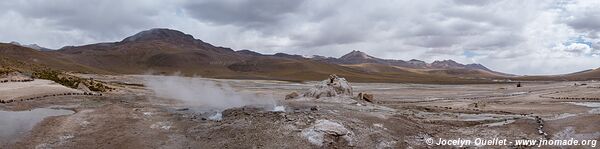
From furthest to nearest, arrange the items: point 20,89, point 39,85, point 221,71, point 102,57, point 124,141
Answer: point 102,57 → point 221,71 → point 39,85 → point 20,89 → point 124,141

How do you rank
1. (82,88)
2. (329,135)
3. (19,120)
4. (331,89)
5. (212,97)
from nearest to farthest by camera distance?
(329,135) → (19,120) → (331,89) → (82,88) → (212,97)

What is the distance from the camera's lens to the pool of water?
17422mm

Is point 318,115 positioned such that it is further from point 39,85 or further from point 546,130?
point 39,85

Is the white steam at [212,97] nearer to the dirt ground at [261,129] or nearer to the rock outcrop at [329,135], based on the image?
the dirt ground at [261,129]

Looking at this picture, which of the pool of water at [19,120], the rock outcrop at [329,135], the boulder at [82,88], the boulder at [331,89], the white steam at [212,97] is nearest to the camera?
the rock outcrop at [329,135]

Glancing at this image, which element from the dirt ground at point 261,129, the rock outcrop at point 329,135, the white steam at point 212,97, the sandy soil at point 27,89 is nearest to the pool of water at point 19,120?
the dirt ground at point 261,129

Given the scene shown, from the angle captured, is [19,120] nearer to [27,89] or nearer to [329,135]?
[27,89]

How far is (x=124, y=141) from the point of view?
1720 centimetres

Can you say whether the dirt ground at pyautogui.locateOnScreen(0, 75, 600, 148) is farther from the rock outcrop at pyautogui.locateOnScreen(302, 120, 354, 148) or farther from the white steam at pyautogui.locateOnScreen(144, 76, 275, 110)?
the white steam at pyautogui.locateOnScreen(144, 76, 275, 110)

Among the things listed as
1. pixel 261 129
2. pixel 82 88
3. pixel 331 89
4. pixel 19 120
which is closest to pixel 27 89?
pixel 82 88

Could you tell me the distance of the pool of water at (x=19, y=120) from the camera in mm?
17422

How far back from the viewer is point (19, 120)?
20422 millimetres

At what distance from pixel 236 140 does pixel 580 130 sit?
12.7 metres

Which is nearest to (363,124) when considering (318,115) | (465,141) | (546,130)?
(318,115)
